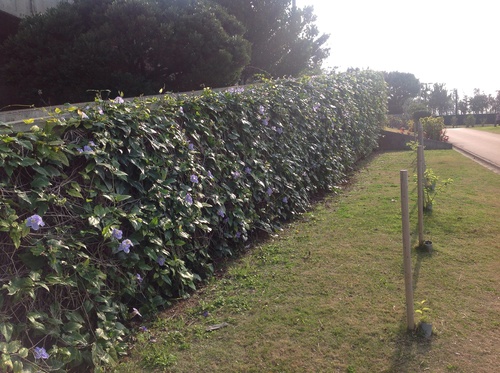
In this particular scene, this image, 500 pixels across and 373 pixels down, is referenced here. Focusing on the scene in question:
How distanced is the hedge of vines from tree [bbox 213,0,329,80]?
27.2ft

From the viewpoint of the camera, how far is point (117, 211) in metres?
3.23

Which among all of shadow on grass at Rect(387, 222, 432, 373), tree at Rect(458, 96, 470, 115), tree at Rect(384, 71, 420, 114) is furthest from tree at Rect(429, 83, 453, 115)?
shadow on grass at Rect(387, 222, 432, 373)

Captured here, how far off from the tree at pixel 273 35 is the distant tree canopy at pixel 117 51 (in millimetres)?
3907

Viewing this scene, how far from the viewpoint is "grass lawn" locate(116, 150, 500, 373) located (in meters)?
2.91

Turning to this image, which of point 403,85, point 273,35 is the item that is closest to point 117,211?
point 273,35

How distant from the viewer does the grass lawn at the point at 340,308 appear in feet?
9.54

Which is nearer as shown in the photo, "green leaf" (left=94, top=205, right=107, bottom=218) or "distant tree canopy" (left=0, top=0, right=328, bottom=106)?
"green leaf" (left=94, top=205, right=107, bottom=218)

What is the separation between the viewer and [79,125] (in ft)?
10.6

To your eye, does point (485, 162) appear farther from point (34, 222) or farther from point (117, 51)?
point (34, 222)

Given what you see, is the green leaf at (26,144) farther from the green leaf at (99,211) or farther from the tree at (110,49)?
the tree at (110,49)

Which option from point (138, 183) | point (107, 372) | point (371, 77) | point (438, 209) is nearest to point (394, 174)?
point (438, 209)

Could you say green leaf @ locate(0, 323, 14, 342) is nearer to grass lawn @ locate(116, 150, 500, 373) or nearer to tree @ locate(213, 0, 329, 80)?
grass lawn @ locate(116, 150, 500, 373)

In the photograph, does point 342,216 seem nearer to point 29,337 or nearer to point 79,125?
point 79,125

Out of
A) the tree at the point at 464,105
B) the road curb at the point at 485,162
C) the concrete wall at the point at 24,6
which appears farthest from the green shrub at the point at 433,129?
the tree at the point at 464,105
